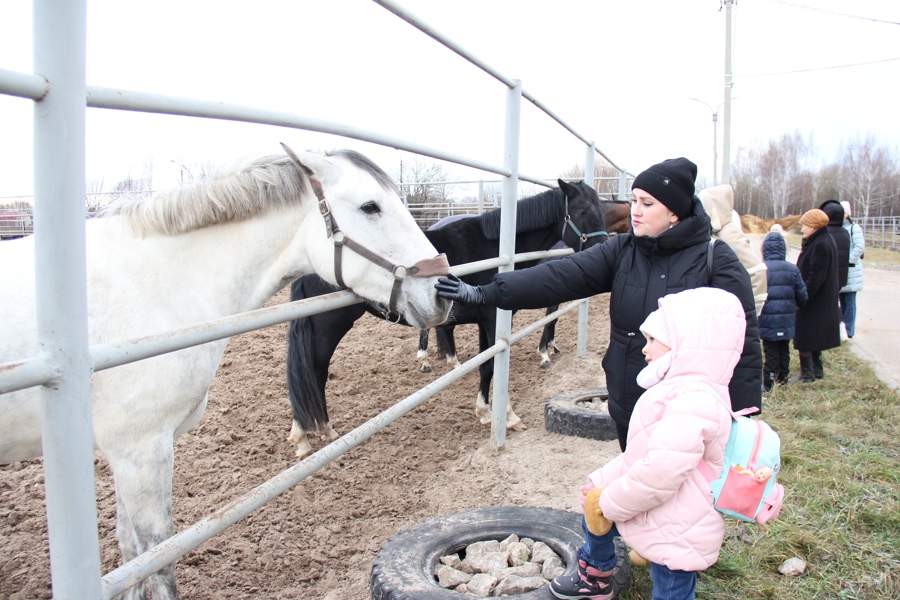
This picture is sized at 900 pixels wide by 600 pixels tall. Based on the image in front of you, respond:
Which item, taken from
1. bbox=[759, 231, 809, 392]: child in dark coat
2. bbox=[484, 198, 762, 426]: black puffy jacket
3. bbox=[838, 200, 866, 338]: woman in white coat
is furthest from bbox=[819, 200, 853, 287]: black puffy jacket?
bbox=[484, 198, 762, 426]: black puffy jacket

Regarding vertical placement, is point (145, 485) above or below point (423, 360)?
above

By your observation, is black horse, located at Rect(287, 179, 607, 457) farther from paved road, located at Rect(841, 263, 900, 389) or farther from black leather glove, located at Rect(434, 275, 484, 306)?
paved road, located at Rect(841, 263, 900, 389)

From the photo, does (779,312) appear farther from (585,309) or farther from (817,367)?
(585,309)

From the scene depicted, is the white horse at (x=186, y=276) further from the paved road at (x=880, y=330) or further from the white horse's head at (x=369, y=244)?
the paved road at (x=880, y=330)

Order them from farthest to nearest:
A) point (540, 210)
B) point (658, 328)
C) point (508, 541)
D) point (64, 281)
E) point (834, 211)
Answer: point (834, 211), point (540, 210), point (508, 541), point (658, 328), point (64, 281)

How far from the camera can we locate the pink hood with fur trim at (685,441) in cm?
139

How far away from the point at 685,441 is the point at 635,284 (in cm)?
74

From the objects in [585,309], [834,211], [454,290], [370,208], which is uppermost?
[834,211]

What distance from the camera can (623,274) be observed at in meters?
2.05

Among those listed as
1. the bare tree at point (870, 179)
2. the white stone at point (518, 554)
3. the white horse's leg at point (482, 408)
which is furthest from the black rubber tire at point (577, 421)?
the bare tree at point (870, 179)

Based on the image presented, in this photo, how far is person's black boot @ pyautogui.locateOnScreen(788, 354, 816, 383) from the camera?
4.93 m

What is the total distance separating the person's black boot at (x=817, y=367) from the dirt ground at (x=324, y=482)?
205cm

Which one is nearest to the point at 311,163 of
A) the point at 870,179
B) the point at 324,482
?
the point at 324,482

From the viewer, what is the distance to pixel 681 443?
4.52ft
